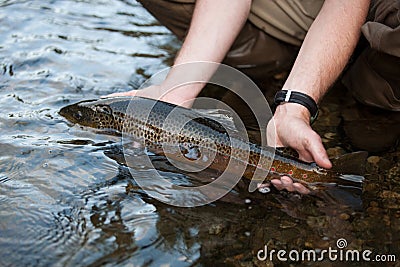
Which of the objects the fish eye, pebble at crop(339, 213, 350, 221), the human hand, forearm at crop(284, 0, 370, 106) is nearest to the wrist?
the human hand

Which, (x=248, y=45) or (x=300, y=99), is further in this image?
(x=248, y=45)

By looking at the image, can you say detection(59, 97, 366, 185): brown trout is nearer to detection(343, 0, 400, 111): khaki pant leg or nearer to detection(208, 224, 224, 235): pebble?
detection(208, 224, 224, 235): pebble

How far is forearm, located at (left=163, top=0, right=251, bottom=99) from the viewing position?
13.2ft

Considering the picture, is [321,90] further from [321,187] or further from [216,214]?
A: [216,214]

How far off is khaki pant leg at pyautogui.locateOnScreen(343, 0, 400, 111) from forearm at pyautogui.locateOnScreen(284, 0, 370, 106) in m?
0.11

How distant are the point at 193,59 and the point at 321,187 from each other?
4.17ft

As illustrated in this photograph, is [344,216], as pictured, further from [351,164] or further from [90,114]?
[90,114]

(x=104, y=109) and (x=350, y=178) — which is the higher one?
(x=350, y=178)

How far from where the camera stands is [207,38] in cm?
407

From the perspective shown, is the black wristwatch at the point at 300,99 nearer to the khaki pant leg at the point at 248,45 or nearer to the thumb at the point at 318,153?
the thumb at the point at 318,153

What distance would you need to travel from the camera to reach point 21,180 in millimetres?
3391

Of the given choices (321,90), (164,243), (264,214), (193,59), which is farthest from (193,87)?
(164,243)

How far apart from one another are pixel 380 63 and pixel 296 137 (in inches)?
45.7

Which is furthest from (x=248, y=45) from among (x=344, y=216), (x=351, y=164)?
(x=344, y=216)
